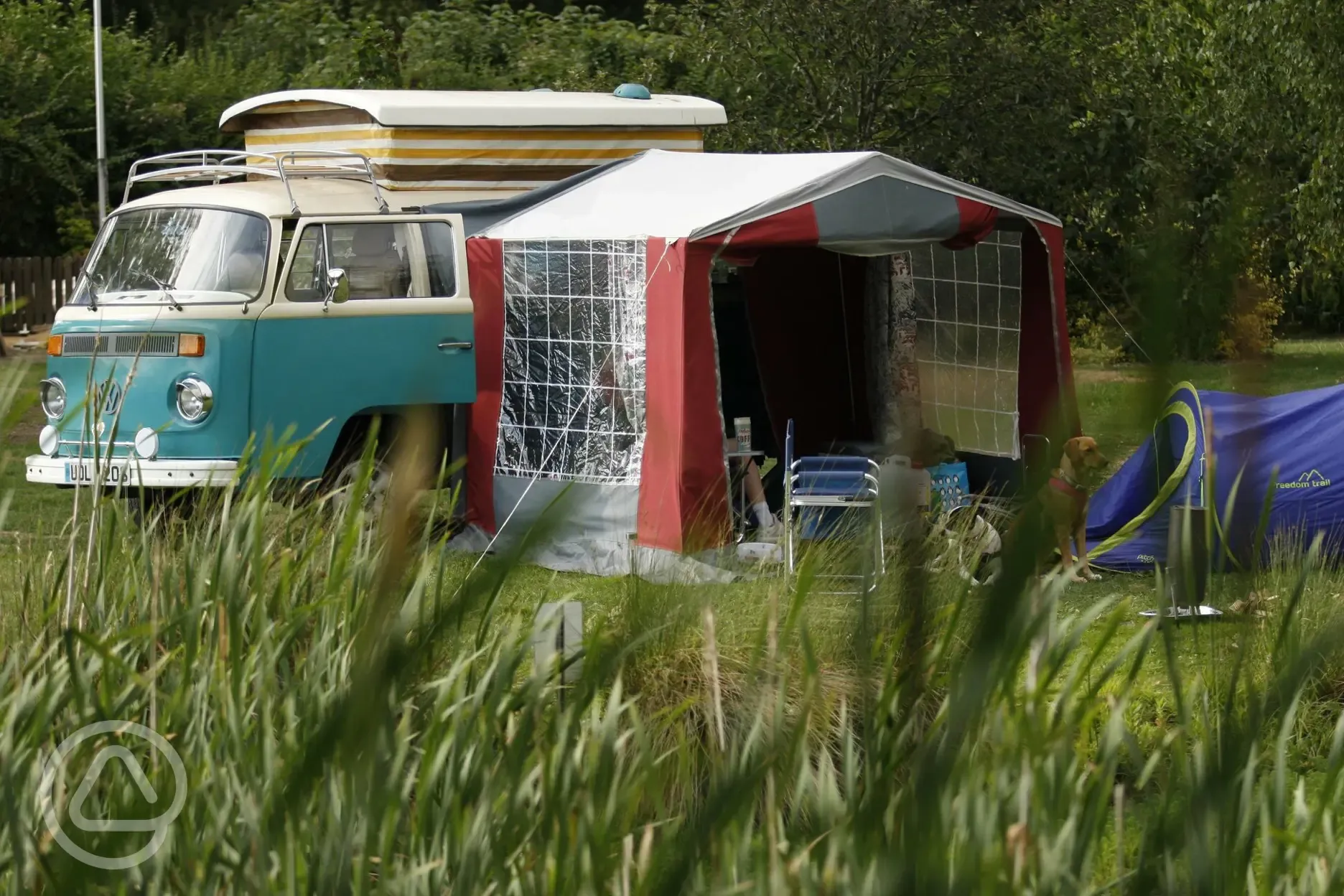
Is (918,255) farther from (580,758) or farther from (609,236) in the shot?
(580,758)

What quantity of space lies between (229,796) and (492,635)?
125cm

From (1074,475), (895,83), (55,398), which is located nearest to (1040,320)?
(55,398)

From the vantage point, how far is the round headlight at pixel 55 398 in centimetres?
875

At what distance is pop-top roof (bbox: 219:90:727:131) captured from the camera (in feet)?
30.3

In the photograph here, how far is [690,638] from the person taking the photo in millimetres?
4586

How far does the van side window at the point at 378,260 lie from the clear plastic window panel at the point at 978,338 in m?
2.71

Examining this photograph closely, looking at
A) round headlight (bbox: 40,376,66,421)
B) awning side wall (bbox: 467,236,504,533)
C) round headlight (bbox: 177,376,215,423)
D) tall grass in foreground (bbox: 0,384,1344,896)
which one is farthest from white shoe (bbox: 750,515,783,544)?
tall grass in foreground (bbox: 0,384,1344,896)

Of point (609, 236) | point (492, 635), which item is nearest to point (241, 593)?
point (492, 635)

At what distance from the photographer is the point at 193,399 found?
8.34 metres

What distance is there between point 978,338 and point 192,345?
14.2ft

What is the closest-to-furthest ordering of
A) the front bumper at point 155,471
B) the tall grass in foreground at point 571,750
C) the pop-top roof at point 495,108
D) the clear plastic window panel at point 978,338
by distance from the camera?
the tall grass in foreground at point 571,750 → the front bumper at point 155,471 → the pop-top roof at point 495,108 → the clear plastic window panel at point 978,338

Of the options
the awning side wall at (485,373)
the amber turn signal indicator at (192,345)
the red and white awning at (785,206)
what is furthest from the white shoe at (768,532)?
the amber turn signal indicator at (192,345)

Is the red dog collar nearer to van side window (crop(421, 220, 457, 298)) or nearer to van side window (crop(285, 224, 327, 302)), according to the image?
van side window (crop(285, 224, 327, 302))

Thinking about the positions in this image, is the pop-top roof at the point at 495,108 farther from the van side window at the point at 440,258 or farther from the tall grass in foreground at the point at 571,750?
the tall grass in foreground at the point at 571,750
